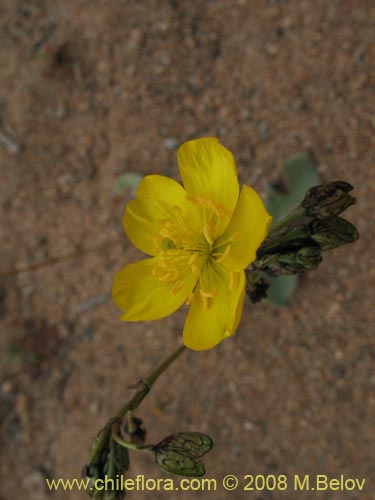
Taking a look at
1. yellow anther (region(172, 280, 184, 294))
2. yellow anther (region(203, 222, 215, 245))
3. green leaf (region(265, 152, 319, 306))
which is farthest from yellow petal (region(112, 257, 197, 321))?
green leaf (region(265, 152, 319, 306))

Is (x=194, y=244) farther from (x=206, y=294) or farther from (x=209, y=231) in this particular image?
(x=206, y=294)

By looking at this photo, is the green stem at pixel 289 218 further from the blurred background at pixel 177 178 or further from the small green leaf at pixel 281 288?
the blurred background at pixel 177 178

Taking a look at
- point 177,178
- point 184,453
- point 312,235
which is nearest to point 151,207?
point 312,235

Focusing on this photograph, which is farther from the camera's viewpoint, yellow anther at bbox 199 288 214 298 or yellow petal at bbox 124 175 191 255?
yellow petal at bbox 124 175 191 255

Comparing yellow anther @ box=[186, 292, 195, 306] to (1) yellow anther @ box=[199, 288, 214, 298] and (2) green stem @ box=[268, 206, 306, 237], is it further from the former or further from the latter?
(2) green stem @ box=[268, 206, 306, 237]

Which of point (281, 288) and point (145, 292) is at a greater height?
point (145, 292)
